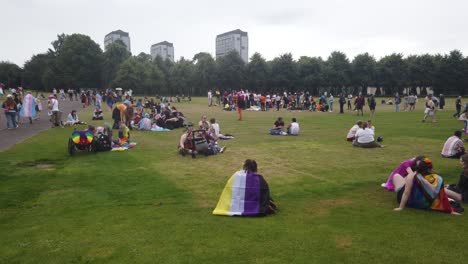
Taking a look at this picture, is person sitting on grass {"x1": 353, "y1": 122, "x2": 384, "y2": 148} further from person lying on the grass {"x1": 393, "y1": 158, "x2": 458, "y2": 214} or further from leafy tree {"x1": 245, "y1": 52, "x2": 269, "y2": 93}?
leafy tree {"x1": 245, "y1": 52, "x2": 269, "y2": 93}

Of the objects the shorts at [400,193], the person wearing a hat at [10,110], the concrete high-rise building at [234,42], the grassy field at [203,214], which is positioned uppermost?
the concrete high-rise building at [234,42]

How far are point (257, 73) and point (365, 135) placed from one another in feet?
224

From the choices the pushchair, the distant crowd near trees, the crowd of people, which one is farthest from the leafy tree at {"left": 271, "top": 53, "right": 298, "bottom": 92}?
the pushchair

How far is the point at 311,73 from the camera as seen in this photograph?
3199 inches

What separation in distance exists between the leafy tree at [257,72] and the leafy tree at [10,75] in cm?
5620

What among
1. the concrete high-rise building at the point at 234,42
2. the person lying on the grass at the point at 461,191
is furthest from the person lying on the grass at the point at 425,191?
the concrete high-rise building at the point at 234,42

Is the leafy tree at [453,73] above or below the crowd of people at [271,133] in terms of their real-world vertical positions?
above

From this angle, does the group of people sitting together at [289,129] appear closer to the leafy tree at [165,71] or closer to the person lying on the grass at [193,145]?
the person lying on the grass at [193,145]

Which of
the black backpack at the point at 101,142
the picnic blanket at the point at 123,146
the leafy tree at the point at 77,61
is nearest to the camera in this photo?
the black backpack at the point at 101,142

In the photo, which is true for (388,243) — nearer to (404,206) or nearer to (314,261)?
(314,261)

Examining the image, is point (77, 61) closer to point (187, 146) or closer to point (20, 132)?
point (20, 132)

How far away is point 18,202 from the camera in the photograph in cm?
848

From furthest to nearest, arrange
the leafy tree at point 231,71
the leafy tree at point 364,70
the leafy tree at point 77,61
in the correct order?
the leafy tree at point 77,61 → the leafy tree at point 231,71 → the leafy tree at point 364,70

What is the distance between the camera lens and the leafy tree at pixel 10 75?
301ft
